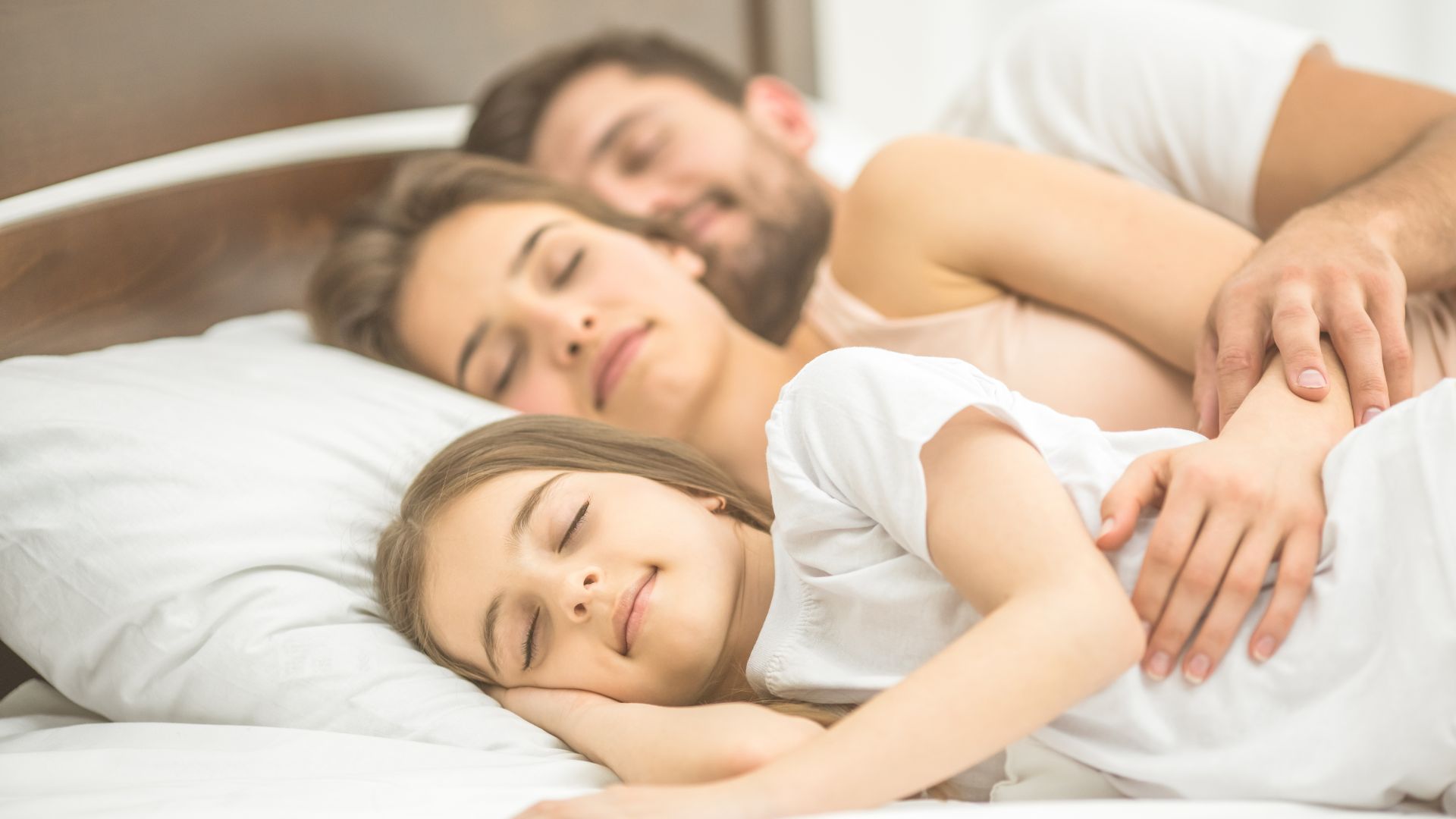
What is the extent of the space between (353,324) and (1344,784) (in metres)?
1.36

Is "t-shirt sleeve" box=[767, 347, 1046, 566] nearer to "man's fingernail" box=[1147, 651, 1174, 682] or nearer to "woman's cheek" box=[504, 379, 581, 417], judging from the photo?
"man's fingernail" box=[1147, 651, 1174, 682]

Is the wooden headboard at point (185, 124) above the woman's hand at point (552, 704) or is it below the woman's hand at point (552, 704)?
above

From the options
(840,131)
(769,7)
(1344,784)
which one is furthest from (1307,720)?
(769,7)

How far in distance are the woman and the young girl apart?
300 mm

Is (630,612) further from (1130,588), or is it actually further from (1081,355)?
(1081,355)

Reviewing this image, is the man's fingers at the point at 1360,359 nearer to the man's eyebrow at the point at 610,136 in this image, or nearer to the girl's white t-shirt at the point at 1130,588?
the girl's white t-shirt at the point at 1130,588

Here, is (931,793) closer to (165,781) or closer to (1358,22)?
(165,781)

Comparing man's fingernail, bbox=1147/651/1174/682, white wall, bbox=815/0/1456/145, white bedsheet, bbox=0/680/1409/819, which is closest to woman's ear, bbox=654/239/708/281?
white bedsheet, bbox=0/680/1409/819

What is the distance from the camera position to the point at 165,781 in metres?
0.96

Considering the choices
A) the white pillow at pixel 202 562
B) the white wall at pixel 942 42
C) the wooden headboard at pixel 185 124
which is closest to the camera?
the white pillow at pixel 202 562

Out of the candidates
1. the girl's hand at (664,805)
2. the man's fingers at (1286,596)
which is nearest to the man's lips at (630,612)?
the girl's hand at (664,805)

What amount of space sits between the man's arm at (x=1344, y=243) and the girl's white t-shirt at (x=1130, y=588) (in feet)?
0.42

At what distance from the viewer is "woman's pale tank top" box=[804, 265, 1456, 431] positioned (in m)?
1.31

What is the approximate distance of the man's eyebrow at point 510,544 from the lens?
1.07 meters
